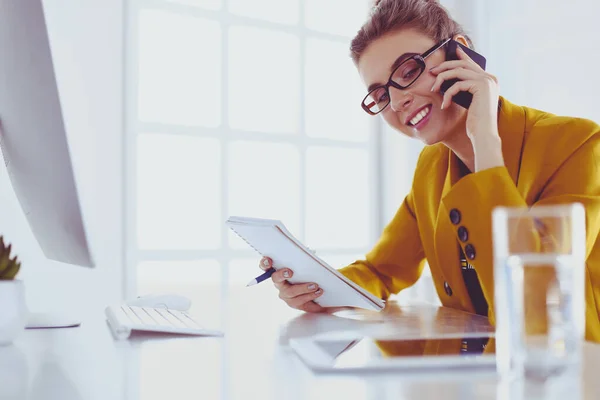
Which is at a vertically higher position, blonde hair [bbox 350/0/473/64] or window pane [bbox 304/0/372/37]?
window pane [bbox 304/0/372/37]

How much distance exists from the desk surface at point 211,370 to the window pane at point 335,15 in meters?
2.50

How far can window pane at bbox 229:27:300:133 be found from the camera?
114 inches

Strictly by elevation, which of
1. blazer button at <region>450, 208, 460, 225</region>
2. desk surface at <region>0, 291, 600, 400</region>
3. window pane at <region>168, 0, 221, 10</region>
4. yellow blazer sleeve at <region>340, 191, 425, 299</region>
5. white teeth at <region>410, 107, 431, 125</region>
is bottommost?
desk surface at <region>0, 291, 600, 400</region>

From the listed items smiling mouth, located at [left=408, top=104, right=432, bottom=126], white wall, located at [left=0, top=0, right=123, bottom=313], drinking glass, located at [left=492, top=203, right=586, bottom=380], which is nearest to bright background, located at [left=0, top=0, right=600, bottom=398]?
white wall, located at [left=0, top=0, right=123, bottom=313]

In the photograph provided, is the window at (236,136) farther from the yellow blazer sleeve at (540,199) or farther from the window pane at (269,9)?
the yellow blazer sleeve at (540,199)

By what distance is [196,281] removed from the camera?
2.79 metres

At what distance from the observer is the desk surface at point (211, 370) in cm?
50

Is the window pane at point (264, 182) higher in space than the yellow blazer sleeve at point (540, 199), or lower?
higher


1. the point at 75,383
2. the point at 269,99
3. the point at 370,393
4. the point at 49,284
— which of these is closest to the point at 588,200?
the point at 370,393

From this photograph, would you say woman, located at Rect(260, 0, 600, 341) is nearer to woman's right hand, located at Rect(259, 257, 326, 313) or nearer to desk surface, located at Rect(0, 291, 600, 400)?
woman's right hand, located at Rect(259, 257, 326, 313)

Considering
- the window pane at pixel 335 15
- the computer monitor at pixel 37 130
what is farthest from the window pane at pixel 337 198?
the computer monitor at pixel 37 130

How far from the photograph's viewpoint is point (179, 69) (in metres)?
2.74

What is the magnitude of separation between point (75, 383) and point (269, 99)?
2575 mm

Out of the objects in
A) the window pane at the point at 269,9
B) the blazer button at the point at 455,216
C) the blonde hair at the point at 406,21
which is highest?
the window pane at the point at 269,9
